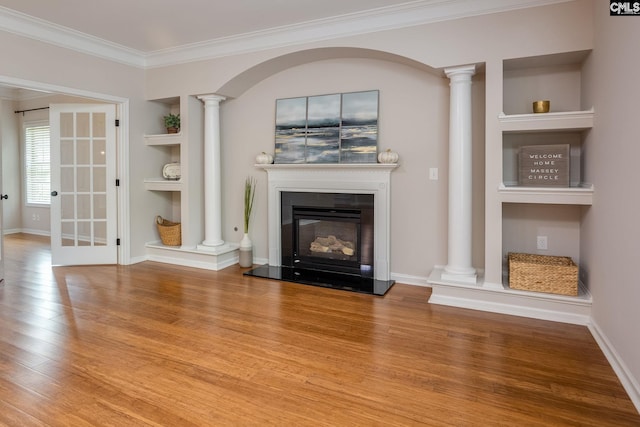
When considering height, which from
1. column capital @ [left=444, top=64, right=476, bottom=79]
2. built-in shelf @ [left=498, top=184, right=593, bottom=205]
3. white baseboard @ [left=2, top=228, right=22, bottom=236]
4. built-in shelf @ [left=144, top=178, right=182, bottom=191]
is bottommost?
white baseboard @ [left=2, top=228, right=22, bottom=236]

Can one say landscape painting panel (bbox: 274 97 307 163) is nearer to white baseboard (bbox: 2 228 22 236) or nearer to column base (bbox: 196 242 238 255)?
column base (bbox: 196 242 238 255)

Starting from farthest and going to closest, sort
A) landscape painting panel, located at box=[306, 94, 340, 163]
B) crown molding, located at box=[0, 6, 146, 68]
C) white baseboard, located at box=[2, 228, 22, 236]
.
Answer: white baseboard, located at box=[2, 228, 22, 236], landscape painting panel, located at box=[306, 94, 340, 163], crown molding, located at box=[0, 6, 146, 68]

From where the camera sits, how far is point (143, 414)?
173 cm

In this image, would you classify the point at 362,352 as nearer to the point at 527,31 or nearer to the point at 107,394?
the point at 107,394

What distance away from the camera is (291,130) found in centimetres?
432

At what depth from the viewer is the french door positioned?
4.50 metres

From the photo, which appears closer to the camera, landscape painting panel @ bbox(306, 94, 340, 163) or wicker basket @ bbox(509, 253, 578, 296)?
wicker basket @ bbox(509, 253, 578, 296)

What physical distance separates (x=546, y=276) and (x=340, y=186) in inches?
80.0

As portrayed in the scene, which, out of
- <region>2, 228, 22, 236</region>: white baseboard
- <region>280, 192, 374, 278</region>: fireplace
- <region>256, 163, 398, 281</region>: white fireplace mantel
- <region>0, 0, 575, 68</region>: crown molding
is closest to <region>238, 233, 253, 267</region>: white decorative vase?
<region>256, 163, 398, 281</region>: white fireplace mantel

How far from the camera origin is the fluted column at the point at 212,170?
4512 mm

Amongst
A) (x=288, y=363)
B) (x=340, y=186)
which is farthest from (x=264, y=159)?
(x=288, y=363)

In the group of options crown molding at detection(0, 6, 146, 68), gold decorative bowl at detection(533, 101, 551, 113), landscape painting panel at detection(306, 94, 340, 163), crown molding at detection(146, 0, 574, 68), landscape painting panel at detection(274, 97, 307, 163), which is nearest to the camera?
gold decorative bowl at detection(533, 101, 551, 113)

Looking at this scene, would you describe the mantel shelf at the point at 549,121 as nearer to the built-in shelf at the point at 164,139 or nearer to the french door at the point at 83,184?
the built-in shelf at the point at 164,139

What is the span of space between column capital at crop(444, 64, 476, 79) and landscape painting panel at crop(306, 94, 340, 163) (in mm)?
1212
